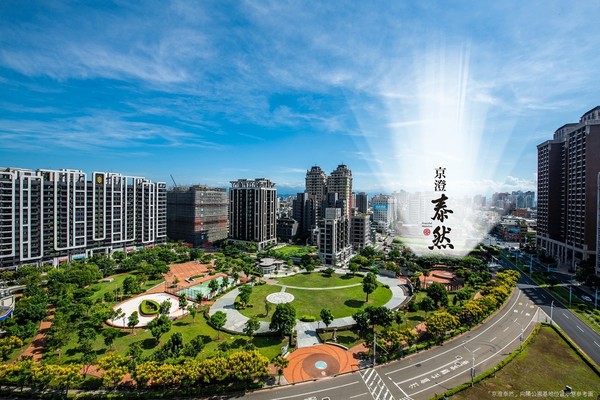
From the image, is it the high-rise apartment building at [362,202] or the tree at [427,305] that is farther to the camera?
the high-rise apartment building at [362,202]

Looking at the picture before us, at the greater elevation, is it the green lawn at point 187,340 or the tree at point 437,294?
the tree at point 437,294

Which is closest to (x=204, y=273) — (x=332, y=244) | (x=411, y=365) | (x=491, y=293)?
(x=332, y=244)

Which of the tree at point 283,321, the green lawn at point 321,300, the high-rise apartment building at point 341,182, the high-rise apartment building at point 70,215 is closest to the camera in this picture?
the tree at point 283,321

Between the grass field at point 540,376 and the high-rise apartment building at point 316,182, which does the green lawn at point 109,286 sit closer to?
the grass field at point 540,376

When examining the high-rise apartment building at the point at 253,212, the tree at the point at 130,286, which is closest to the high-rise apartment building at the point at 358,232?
the high-rise apartment building at the point at 253,212

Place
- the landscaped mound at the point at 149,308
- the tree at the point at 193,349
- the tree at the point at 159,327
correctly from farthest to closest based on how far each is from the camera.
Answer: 1. the landscaped mound at the point at 149,308
2. the tree at the point at 159,327
3. the tree at the point at 193,349

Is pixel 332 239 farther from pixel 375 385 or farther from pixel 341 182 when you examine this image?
pixel 341 182

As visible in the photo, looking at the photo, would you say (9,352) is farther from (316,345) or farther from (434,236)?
(434,236)
